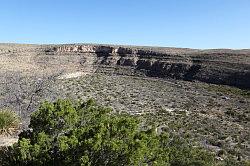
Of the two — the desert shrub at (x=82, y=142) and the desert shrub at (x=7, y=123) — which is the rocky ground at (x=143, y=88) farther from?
the desert shrub at (x=82, y=142)

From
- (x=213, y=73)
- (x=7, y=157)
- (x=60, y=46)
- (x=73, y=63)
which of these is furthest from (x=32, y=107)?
(x=60, y=46)

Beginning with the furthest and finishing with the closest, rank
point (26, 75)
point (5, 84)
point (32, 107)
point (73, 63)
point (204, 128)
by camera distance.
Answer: point (73, 63) < point (26, 75) < point (5, 84) < point (32, 107) < point (204, 128)

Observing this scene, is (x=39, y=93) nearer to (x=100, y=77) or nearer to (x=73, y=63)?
(x=100, y=77)

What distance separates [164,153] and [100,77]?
49.4 m

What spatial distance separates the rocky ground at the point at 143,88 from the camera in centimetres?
3891

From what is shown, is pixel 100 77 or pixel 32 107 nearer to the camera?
pixel 32 107

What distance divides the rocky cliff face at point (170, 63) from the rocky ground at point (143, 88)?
0.49ft

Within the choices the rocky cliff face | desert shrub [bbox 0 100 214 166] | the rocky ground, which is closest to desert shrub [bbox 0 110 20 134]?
the rocky ground

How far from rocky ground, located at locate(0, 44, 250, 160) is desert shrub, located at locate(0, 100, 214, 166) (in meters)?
11.9

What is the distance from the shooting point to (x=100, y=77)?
2763 inches

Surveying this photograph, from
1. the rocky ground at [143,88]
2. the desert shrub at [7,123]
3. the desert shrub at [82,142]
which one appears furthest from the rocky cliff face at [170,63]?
the desert shrub at [82,142]

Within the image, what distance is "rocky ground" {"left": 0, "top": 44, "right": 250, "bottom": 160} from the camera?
128 feet

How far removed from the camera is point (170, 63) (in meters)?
78.0

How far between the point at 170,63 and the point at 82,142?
197 ft
